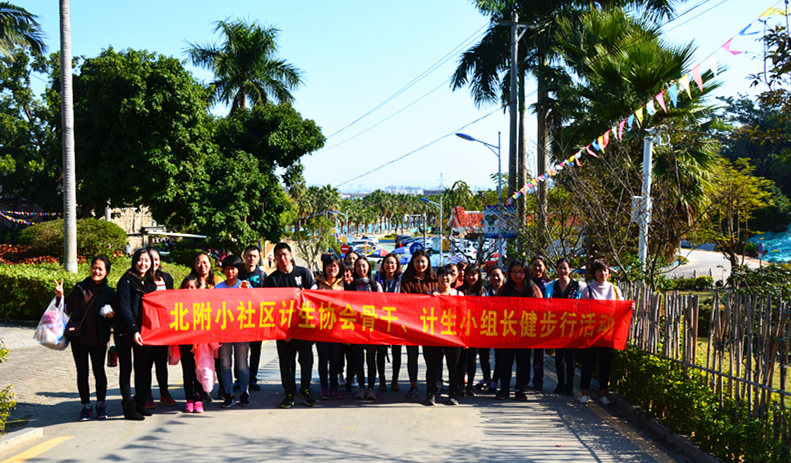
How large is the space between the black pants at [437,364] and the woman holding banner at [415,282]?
27cm

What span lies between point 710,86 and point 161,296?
12.7m

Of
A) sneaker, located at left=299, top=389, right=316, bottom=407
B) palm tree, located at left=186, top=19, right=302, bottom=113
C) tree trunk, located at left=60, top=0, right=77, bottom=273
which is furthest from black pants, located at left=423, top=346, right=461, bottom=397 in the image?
palm tree, located at left=186, top=19, right=302, bottom=113

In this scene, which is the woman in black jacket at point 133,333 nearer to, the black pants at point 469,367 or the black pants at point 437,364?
the black pants at point 437,364

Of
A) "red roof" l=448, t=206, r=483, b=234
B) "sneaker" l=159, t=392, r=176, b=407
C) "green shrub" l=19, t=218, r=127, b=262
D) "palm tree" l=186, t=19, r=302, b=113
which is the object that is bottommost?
"sneaker" l=159, t=392, r=176, b=407

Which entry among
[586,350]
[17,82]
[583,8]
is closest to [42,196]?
[17,82]

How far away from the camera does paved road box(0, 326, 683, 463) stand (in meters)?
5.66

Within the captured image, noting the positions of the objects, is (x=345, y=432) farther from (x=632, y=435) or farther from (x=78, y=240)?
(x=78, y=240)

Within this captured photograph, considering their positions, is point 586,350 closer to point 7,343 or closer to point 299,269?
point 299,269

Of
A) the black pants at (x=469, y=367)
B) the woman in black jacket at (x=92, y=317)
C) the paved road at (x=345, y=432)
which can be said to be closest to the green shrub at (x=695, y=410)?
the paved road at (x=345, y=432)

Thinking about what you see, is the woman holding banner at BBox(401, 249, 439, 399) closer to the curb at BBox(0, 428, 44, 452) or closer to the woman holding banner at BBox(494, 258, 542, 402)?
the woman holding banner at BBox(494, 258, 542, 402)

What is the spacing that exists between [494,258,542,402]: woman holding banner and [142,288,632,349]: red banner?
0.49 feet

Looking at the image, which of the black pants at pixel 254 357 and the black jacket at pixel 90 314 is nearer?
the black jacket at pixel 90 314

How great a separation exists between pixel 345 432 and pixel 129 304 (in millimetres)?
2652

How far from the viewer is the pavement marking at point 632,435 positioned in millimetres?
5723
